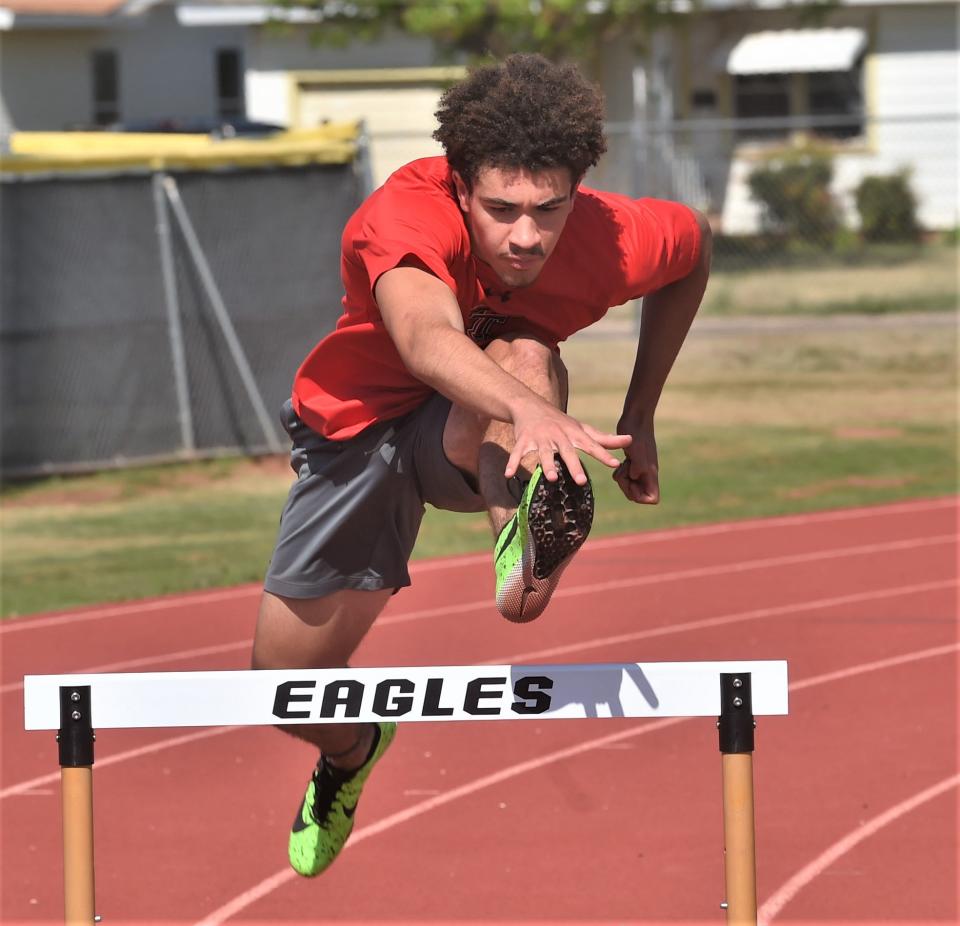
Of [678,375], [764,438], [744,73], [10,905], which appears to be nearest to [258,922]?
[10,905]

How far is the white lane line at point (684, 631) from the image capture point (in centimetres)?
694

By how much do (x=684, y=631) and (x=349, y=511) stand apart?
4.22 meters

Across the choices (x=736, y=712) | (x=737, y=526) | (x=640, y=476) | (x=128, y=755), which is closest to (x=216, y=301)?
(x=737, y=526)

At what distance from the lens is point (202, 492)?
40.9ft

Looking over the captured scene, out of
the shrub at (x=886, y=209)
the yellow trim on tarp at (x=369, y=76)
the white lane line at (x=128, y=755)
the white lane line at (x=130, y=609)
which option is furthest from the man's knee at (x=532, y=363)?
the yellow trim on tarp at (x=369, y=76)

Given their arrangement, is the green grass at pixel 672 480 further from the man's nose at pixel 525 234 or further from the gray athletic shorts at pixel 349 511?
the man's nose at pixel 525 234

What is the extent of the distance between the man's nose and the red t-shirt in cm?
12

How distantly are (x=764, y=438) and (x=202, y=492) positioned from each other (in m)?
4.46

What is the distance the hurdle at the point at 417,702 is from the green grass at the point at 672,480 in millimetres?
6217

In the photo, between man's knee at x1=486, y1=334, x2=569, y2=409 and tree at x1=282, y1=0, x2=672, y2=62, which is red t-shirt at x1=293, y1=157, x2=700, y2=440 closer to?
man's knee at x1=486, y1=334, x2=569, y2=409

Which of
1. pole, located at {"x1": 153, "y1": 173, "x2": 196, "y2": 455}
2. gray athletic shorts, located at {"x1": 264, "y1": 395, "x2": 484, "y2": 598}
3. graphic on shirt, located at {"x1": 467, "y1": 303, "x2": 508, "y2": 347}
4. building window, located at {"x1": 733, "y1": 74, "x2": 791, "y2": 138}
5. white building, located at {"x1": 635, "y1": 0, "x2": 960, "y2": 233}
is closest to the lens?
graphic on shirt, located at {"x1": 467, "y1": 303, "x2": 508, "y2": 347}

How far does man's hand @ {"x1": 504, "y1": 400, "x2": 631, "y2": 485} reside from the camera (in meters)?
3.12

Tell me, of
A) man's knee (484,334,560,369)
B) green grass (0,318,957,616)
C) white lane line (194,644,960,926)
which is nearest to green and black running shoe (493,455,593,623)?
man's knee (484,334,560,369)

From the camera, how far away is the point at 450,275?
3781 millimetres
